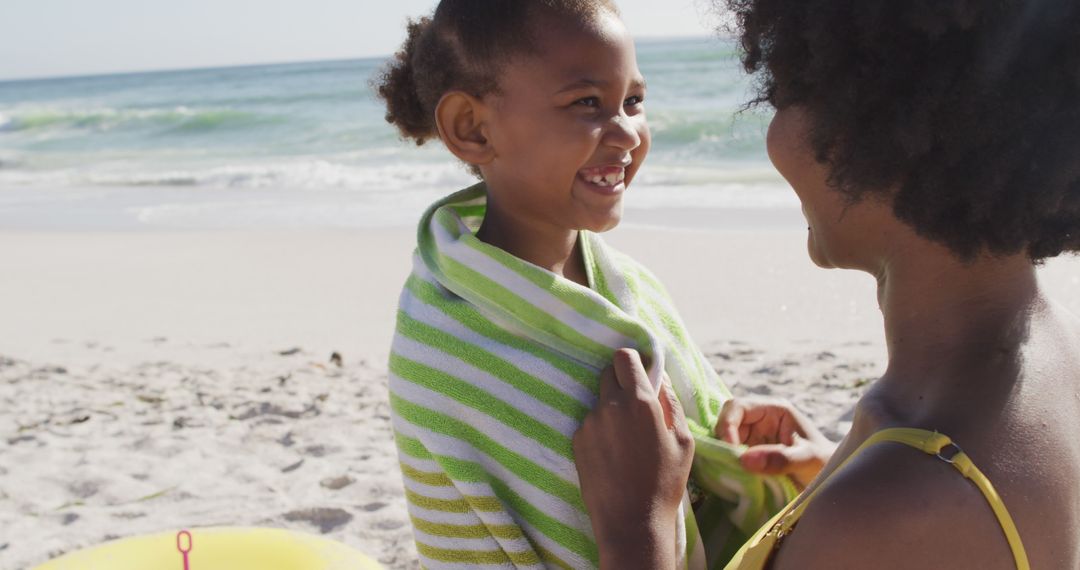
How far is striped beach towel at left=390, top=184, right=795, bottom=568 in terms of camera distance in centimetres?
198

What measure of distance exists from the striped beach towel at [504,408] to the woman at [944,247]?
1.32 feet

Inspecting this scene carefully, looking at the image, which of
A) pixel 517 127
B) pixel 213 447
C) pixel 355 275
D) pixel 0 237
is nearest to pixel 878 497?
pixel 517 127

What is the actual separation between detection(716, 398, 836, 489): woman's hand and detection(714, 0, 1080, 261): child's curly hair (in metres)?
0.67

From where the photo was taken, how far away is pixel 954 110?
4.73 feet

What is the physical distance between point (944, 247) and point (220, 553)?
2023mm

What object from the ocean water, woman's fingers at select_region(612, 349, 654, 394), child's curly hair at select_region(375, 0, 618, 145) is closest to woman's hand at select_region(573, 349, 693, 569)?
woman's fingers at select_region(612, 349, 654, 394)

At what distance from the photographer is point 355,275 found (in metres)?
7.83

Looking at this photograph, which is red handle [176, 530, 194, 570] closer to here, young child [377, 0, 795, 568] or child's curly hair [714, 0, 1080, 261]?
young child [377, 0, 795, 568]

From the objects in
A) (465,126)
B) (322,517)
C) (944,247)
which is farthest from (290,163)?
(944,247)

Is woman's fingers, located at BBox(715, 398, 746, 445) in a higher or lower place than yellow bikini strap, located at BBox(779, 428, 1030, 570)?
lower

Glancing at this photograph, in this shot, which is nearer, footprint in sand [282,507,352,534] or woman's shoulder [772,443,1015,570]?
woman's shoulder [772,443,1015,570]

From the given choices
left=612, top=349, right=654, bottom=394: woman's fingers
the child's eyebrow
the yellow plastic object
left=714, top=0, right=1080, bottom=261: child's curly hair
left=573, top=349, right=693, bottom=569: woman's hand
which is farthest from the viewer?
the yellow plastic object

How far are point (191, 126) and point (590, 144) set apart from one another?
72.9 ft

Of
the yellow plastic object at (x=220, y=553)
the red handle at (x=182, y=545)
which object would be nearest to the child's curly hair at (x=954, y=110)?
the yellow plastic object at (x=220, y=553)
